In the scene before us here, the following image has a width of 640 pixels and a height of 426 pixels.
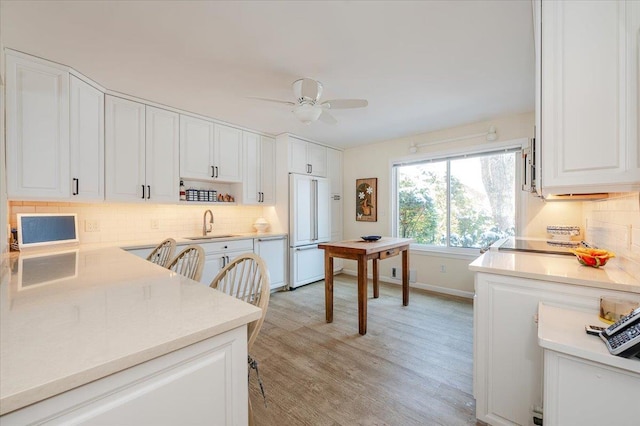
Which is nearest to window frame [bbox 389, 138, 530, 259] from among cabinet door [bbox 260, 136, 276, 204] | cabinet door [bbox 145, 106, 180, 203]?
cabinet door [bbox 260, 136, 276, 204]

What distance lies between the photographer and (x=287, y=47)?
2039 mm

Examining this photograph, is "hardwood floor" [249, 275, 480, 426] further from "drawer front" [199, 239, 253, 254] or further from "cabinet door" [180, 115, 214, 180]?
"cabinet door" [180, 115, 214, 180]

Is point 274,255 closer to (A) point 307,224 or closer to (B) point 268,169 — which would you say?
(A) point 307,224

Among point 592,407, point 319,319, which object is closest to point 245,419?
point 592,407

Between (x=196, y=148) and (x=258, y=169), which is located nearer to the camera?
(x=196, y=148)

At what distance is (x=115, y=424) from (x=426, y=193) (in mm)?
4475

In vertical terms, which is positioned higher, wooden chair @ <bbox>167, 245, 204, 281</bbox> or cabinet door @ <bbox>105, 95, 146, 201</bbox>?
cabinet door @ <bbox>105, 95, 146, 201</bbox>

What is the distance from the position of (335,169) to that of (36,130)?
4.02m

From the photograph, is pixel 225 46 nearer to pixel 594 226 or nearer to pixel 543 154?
pixel 543 154

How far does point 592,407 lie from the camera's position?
37.5 inches

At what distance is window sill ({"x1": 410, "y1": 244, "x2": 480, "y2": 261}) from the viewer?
389 centimetres

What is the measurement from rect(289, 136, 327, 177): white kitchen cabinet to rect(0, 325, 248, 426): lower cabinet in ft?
12.0

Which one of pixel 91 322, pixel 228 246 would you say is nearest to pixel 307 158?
pixel 228 246

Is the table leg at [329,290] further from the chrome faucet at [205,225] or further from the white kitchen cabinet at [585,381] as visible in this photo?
the white kitchen cabinet at [585,381]
